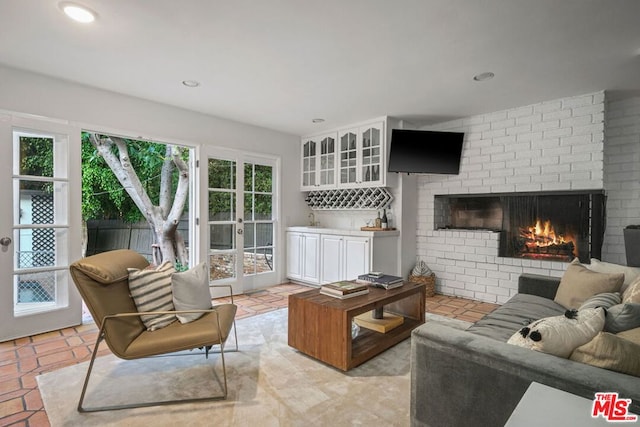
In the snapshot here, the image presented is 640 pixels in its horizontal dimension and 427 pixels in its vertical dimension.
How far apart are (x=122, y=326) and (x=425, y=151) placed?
3.81 meters

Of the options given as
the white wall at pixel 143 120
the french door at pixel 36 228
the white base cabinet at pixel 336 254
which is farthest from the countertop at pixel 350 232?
the french door at pixel 36 228

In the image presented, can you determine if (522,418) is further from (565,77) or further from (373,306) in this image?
(565,77)

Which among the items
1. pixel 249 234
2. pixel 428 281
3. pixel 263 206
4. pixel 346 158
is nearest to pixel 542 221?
pixel 428 281

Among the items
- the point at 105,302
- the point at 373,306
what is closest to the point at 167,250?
the point at 105,302

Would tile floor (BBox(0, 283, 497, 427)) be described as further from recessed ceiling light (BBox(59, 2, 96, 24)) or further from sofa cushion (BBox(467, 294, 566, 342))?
recessed ceiling light (BBox(59, 2, 96, 24))

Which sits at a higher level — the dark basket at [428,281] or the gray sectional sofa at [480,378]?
the gray sectional sofa at [480,378]

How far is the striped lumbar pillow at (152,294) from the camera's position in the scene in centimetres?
220

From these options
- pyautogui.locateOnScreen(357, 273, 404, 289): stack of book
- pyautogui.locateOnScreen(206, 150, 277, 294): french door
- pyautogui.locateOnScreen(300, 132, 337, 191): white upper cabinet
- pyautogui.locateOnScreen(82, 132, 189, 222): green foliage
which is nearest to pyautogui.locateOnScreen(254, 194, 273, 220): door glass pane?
pyautogui.locateOnScreen(206, 150, 277, 294): french door

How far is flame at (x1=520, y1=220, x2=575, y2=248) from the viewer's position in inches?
153

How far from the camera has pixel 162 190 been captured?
612cm

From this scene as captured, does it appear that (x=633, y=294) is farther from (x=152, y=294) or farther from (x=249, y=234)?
(x=249, y=234)

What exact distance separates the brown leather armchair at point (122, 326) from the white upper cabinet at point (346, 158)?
2998 millimetres

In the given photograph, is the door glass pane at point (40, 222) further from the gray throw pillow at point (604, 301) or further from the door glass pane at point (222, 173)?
the gray throw pillow at point (604, 301)

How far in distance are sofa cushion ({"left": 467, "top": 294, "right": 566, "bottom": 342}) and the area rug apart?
0.64 metres
